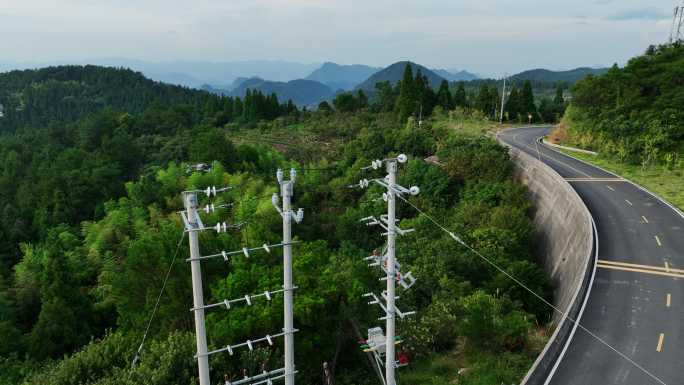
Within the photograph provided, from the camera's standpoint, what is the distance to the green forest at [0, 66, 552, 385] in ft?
52.6

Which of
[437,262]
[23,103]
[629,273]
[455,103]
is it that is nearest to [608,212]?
[629,273]

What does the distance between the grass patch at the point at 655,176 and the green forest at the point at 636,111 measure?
23.1 inches

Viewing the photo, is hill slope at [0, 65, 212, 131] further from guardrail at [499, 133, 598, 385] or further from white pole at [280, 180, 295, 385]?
white pole at [280, 180, 295, 385]

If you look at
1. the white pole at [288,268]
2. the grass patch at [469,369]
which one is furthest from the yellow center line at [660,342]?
the white pole at [288,268]

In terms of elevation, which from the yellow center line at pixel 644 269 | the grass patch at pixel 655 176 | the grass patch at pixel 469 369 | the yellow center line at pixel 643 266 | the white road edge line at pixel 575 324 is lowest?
→ the grass patch at pixel 469 369

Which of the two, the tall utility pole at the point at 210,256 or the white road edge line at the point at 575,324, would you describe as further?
the white road edge line at the point at 575,324

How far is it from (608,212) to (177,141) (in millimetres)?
44599

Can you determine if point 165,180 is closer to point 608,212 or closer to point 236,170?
point 236,170

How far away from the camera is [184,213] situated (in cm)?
971

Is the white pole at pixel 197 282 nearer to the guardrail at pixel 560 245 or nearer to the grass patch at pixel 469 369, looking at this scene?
the grass patch at pixel 469 369

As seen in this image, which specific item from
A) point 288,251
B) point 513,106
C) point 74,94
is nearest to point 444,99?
point 513,106

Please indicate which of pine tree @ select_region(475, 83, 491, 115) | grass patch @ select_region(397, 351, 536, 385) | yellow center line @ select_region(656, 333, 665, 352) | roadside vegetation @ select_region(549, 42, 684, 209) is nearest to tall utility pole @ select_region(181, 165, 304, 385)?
grass patch @ select_region(397, 351, 536, 385)

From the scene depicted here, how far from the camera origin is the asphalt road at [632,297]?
1341cm

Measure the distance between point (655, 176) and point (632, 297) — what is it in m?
18.2
